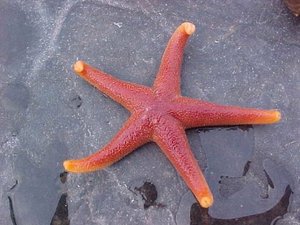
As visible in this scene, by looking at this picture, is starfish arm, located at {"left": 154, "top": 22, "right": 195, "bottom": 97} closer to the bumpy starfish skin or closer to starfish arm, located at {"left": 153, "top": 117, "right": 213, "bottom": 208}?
the bumpy starfish skin

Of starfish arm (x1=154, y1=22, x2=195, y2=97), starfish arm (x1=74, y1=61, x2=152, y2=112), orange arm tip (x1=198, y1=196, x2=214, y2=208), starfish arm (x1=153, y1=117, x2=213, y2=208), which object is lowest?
orange arm tip (x1=198, y1=196, x2=214, y2=208)

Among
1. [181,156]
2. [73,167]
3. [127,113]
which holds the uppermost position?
[181,156]

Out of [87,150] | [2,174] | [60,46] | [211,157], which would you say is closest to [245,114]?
[211,157]

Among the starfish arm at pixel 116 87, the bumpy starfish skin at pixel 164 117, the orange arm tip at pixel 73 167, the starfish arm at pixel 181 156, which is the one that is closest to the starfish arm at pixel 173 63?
the bumpy starfish skin at pixel 164 117

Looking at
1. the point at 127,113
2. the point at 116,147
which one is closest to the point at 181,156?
the point at 116,147

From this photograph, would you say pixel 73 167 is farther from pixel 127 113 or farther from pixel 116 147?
pixel 127 113

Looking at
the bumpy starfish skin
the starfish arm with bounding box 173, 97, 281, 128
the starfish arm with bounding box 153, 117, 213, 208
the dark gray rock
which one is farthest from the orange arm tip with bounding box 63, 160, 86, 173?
the starfish arm with bounding box 173, 97, 281, 128

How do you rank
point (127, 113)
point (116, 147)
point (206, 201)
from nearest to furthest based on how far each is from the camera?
point (206, 201), point (116, 147), point (127, 113)
